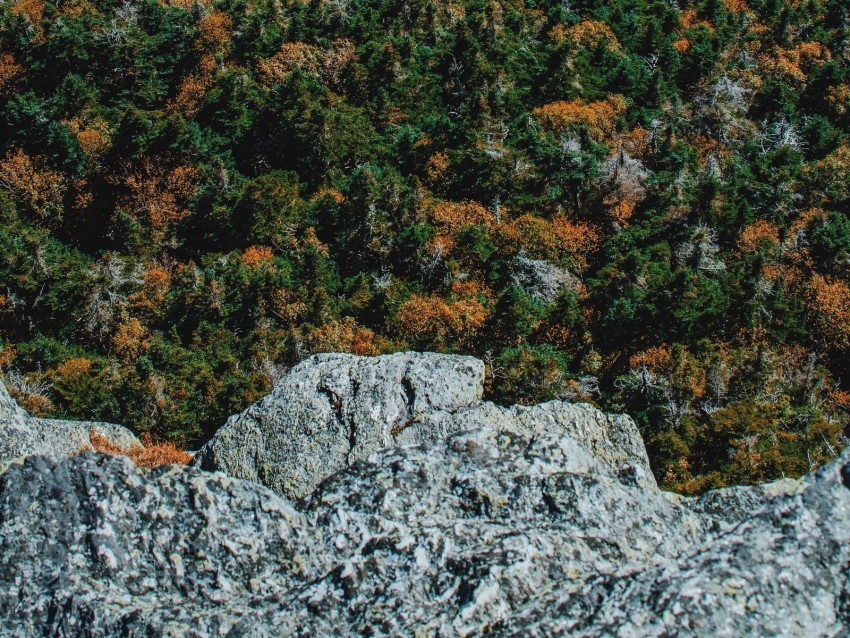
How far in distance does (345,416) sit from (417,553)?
69.7ft

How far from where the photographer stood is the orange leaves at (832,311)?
76.2 meters

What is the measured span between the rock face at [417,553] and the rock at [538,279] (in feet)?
194

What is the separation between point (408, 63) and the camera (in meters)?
101

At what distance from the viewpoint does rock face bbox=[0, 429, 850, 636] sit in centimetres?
1409

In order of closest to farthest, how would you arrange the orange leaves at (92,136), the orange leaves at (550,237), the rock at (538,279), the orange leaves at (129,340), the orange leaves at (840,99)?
the orange leaves at (129,340) < the rock at (538,279) < the orange leaves at (550,237) < the orange leaves at (92,136) < the orange leaves at (840,99)

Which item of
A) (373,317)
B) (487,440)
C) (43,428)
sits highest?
(487,440)

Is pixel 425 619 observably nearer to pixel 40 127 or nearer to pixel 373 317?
pixel 373 317

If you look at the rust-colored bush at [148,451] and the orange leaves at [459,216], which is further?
the orange leaves at [459,216]

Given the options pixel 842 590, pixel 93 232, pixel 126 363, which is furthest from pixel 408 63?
pixel 842 590

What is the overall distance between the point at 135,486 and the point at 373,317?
A: 57376 mm

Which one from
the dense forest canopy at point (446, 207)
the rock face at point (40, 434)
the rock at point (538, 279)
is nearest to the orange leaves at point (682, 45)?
the dense forest canopy at point (446, 207)

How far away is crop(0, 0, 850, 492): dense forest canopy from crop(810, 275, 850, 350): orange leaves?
0.76 feet

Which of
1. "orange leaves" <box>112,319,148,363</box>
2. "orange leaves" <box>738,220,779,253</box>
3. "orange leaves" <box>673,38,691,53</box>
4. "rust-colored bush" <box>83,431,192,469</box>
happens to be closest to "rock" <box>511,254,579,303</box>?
"orange leaves" <box>738,220,779,253</box>

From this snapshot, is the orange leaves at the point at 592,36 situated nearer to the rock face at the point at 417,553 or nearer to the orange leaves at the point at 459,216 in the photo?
the orange leaves at the point at 459,216
